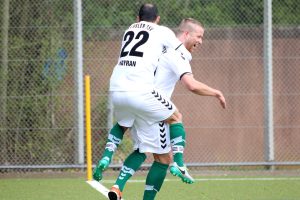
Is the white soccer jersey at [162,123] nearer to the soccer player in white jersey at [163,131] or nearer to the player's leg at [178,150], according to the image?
the soccer player in white jersey at [163,131]

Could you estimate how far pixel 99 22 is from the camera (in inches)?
527

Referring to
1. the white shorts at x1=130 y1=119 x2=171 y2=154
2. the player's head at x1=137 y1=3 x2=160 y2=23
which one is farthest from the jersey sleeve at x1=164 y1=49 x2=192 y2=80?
the white shorts at x1=130 y1=119 x2=171 y2=154

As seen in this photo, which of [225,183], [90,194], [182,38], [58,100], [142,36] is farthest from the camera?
[58,100]

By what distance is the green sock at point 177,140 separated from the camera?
8242 millimetres

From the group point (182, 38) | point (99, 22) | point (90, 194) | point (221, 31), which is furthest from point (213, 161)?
point (182, 38)

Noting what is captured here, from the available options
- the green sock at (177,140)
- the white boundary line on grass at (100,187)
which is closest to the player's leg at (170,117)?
the green sock at (177,140)

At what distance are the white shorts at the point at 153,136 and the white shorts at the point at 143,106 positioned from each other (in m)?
0.07

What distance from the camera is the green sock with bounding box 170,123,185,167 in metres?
8.24

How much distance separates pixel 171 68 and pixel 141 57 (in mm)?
393

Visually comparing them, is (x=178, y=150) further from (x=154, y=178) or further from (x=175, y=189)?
(x=175, y=189)

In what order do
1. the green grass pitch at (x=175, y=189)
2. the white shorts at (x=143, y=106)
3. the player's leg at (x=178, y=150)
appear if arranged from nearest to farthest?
the white shorts at (x=143, y=106) → the player's leg at (x=178, y=150) → the green grass pitch at (x=175, y=189)

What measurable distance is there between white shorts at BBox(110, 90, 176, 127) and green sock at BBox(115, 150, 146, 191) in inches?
19.1

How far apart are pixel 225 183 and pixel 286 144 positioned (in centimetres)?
276

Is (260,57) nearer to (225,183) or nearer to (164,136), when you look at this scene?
(225,183)
